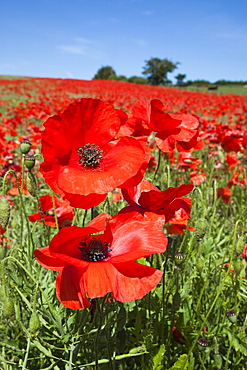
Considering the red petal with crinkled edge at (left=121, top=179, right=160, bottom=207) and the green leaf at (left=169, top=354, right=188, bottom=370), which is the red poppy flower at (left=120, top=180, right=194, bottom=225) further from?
the green leaf at (left=169, top=354, right=188, bottom=370)

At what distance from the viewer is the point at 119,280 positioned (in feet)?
2.91

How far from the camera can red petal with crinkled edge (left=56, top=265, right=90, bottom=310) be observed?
0.86 metres

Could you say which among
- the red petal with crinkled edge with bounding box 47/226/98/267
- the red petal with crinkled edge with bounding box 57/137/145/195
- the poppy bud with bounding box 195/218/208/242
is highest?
the red petal with crinkled edge with bounding box 57/137/145/195

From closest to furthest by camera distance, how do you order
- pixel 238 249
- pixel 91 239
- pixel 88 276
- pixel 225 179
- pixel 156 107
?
pixel 88 276, pixel 91 239, pixel 156 107, pixel 238 249, pixel 225 179

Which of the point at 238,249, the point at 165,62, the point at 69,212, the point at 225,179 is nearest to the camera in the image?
the point at 238,249

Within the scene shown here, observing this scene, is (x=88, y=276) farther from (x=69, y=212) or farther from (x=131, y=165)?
→ (x=69, y=212)

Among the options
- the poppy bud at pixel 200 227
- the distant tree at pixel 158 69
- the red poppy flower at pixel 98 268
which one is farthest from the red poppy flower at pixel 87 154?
the distant tree at pixel 158 69

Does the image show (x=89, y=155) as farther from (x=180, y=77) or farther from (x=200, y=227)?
(x=180, y=77)

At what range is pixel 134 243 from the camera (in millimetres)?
959

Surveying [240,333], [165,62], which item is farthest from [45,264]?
[165,62]

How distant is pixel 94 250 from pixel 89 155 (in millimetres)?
280

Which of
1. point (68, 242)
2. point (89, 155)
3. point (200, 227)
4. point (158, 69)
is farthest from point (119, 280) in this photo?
point (158, 69)

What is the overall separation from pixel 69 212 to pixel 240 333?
1078 mm

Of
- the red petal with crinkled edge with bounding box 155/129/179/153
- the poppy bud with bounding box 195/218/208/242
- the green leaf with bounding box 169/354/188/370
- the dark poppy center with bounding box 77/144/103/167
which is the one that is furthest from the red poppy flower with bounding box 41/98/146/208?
the green leaf with bounding box 169/354/188/370
